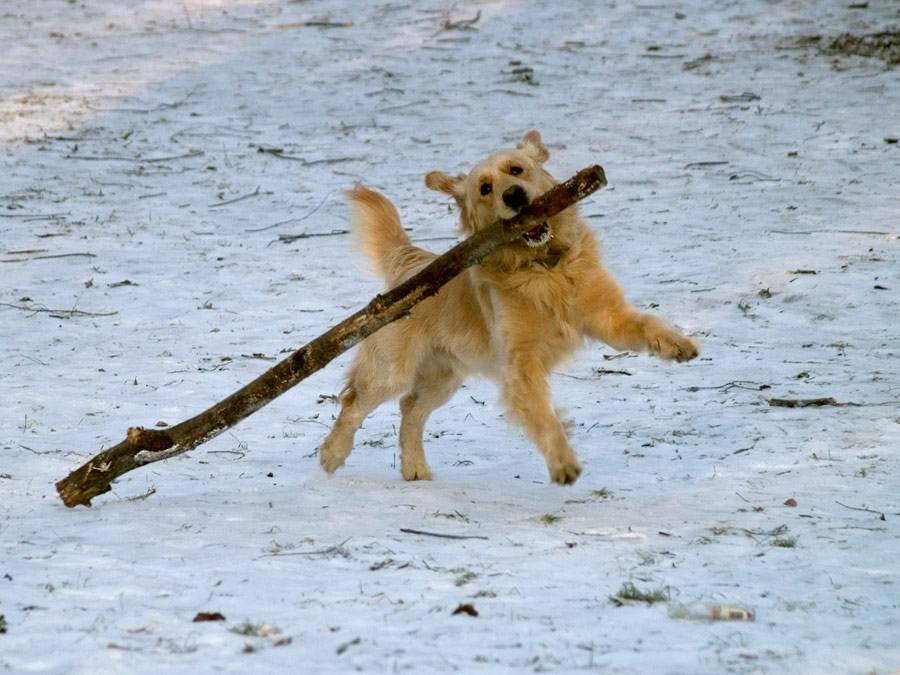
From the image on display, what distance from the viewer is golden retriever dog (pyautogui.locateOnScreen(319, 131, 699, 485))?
197 inches

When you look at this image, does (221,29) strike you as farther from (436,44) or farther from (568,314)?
(568,314)

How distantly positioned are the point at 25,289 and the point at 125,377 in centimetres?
234

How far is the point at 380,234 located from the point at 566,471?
90.9 inches

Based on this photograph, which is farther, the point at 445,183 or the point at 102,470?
the point at 445,183

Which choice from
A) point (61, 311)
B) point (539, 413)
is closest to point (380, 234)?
point (539, 413)

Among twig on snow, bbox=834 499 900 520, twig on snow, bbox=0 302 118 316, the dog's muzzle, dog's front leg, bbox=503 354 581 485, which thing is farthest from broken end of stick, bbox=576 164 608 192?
twig on snow, bbox=0 302 118 316

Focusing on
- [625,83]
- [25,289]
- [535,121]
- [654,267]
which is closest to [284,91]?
[535,121]

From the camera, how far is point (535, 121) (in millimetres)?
12906

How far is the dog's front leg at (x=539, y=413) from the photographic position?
14.8ft

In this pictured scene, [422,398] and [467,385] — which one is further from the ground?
[422,398]

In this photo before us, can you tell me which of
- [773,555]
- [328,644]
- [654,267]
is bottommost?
[654,267]

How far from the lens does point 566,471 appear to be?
14.7 feet

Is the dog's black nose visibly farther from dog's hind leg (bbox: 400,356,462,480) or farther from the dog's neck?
dog's hind leg (bbox: 400,356,462,480)

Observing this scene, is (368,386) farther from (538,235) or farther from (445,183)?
(538,235)
